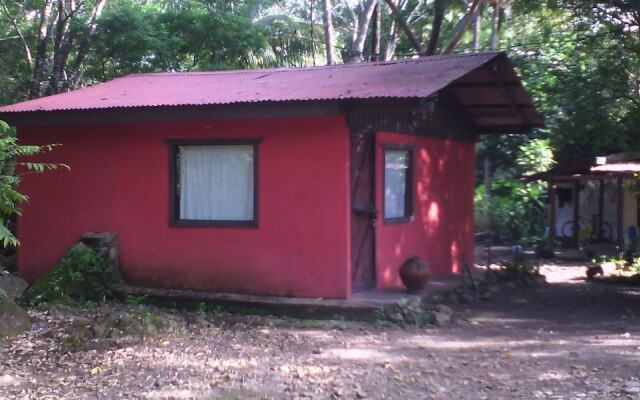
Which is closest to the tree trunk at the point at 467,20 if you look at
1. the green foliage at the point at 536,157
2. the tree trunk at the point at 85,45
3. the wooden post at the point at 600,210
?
the green foliage at the point at 536,157

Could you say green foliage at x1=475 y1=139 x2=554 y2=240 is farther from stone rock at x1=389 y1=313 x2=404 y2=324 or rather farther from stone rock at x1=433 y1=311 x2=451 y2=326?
stone rock at x1=389 y1=313 x2=404 y2=324

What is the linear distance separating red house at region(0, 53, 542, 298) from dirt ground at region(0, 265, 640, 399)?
1046 mm

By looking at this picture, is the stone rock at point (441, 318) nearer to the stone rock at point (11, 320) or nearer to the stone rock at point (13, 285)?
the stone rock at point (11, 320)

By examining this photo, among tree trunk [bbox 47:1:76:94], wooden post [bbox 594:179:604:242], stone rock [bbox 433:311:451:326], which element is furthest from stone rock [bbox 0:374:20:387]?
wooden post [bbox 594:179:604:242]

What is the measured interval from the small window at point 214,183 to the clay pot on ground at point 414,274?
2218mm

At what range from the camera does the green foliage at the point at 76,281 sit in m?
10.6

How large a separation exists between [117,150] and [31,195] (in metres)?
1.75

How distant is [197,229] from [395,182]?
315cm

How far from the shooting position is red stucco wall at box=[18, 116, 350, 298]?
1002 cm

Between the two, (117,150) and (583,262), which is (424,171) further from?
(583,262)

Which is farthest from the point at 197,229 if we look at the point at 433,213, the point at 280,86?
the point at 433,213

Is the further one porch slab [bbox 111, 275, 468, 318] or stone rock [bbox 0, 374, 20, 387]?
porch slab [bbox 111, 275, 468, 318]

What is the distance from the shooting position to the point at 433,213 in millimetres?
13242

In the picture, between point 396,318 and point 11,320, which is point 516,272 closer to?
point 396,318
